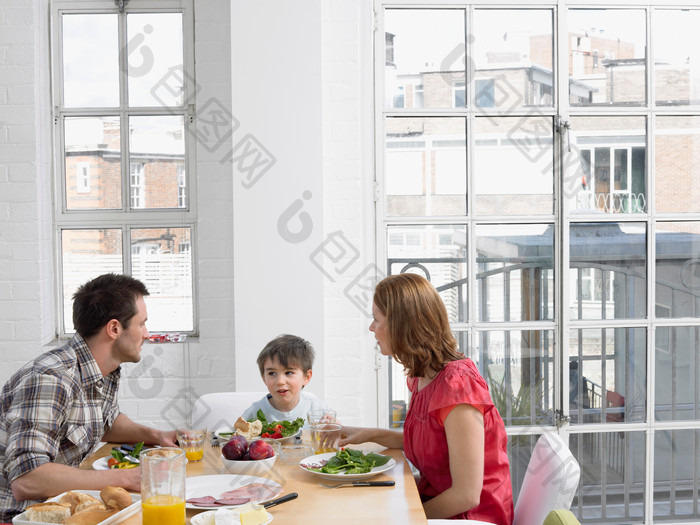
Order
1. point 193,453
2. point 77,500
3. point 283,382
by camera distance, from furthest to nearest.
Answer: point 283,382
point 193,453
point 77,500

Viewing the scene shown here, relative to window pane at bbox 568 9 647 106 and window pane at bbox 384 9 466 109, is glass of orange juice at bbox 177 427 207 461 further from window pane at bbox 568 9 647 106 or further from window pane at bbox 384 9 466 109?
window pane at bbox 568 9 647 106

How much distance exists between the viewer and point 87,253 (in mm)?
3457

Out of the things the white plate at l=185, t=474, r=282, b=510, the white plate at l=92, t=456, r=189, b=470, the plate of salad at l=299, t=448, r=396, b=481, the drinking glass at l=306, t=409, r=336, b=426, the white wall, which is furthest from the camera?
the white wall

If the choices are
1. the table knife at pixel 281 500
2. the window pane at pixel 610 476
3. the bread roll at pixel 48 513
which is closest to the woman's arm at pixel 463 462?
the table knife at pixel 281 500

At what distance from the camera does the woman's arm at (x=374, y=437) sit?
83.0 inches

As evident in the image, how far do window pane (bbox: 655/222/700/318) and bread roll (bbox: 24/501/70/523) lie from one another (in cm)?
270

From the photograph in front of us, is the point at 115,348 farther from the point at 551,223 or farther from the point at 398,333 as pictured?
the point at 551,223

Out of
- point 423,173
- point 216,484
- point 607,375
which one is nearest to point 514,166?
point 423,173

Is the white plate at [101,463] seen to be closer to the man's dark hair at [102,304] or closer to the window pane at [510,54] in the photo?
the man's dark hair at [102,304]

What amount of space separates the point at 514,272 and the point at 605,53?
1.04 m

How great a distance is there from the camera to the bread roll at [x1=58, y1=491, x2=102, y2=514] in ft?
4.95

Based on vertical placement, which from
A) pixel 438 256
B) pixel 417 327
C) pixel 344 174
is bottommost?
pixel 417 327

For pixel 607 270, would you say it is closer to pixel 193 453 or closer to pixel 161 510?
pixel 193 453

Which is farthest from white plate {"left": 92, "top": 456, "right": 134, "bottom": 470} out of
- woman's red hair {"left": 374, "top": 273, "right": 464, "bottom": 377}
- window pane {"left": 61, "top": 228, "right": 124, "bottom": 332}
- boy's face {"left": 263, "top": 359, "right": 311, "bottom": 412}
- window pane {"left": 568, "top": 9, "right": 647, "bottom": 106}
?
window pane {"left": 568, "top": 9, "right": 647, "bottom": 106}
